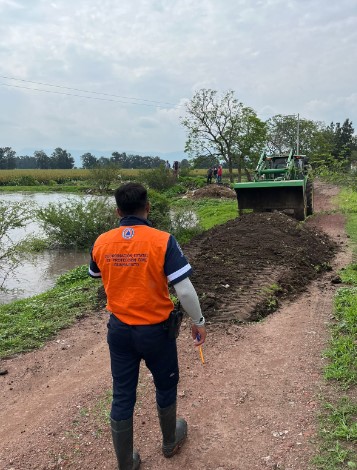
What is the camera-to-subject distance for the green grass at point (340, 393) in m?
3.16

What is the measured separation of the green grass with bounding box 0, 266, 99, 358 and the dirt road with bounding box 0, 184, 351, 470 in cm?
31

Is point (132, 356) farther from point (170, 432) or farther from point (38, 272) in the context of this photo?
point (38, 272)

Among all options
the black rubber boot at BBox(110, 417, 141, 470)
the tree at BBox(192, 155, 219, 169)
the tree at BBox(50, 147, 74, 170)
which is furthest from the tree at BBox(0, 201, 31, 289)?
the tree at BBox(50, 147, 74, 170)

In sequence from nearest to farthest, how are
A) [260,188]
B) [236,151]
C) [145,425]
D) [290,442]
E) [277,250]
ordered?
1. [290,442]
2. [145,425]
3. [277,250]
4. [260,188]
5. [236,151]

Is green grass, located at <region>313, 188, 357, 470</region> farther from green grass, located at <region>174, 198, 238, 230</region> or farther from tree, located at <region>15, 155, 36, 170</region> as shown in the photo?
tree, located at <region>15, 155, 36, 170</region>

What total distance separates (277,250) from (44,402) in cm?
581

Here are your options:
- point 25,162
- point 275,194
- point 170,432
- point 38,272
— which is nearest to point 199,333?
point 170,432

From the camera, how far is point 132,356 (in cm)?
312

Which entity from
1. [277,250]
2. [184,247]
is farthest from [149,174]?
[277,250]

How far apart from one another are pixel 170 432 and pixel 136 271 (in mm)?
1288

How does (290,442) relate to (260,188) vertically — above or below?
below

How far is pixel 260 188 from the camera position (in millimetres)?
14477

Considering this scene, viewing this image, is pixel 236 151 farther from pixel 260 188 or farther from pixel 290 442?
pixel 290 442

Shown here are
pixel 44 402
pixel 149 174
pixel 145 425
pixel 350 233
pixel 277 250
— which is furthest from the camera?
pixel 149 174
